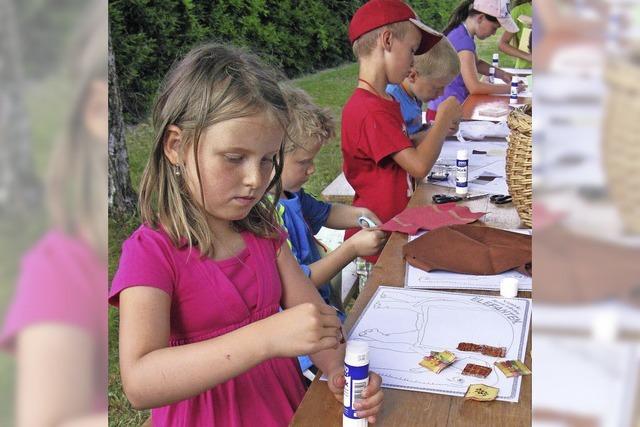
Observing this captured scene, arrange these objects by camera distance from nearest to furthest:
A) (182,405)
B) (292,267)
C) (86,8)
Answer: (86,8) → (182,405) → (292,267)

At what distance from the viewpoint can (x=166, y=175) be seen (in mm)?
1533

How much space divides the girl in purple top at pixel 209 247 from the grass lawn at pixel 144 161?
1.38m

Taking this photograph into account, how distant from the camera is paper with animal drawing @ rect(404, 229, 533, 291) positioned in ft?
6.14

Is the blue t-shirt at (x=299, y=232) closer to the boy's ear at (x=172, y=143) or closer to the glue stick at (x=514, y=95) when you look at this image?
the boy's ear at (x=172, y=143)

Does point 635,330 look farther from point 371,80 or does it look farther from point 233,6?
point 233,6

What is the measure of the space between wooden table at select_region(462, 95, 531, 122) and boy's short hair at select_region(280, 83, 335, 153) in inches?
81.0

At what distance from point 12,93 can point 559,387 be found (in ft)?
0.90

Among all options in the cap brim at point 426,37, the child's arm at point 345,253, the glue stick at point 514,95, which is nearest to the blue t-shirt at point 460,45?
the glue stick at point 514,95

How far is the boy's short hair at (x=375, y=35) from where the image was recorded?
2.99m

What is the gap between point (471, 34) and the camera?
5.34 metres

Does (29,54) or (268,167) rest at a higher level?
(29,54)

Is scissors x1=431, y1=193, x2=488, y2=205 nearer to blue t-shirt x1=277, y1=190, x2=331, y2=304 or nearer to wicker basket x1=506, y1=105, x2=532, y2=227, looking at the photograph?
wicker basket x1=506, y1=105, x2=532, y2=227

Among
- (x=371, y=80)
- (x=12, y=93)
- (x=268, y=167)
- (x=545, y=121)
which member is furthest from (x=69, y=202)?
(x=371, y=80)

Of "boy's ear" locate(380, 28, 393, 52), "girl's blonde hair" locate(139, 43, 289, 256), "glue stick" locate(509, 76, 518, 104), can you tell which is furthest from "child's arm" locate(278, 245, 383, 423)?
"glue stick" locate(509, 76, 518, 104)
